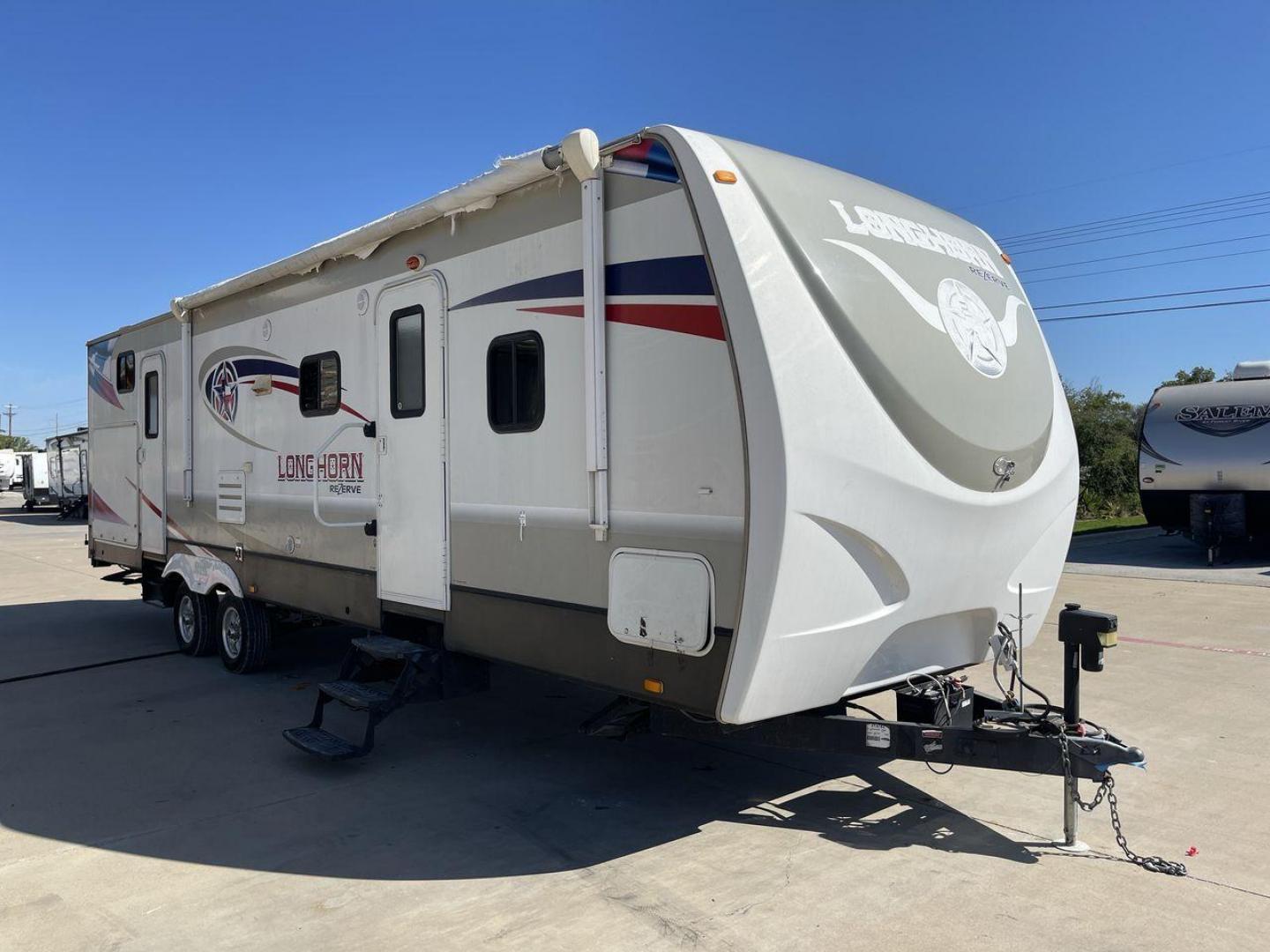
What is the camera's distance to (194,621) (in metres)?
9.21

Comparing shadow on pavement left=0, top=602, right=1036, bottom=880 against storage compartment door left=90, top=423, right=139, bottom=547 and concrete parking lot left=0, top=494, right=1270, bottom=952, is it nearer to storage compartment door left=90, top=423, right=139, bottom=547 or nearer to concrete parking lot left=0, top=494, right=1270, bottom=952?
concrete parking lot left=0, top=494, right=1270, bottom=952

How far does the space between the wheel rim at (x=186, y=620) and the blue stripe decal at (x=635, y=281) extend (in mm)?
5730

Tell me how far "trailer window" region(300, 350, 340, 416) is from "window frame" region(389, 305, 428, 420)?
729 mm

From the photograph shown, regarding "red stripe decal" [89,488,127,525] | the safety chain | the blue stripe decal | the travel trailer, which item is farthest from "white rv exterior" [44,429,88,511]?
the safety chain

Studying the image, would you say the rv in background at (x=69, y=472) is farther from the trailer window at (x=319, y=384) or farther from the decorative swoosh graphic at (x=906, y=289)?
the decorative swoosh graphic at (x=906, y=289)

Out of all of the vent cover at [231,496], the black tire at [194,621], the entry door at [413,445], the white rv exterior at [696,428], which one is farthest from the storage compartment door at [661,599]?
the black tire at [194,621]

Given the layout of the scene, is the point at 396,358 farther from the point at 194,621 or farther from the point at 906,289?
the point at 194,621

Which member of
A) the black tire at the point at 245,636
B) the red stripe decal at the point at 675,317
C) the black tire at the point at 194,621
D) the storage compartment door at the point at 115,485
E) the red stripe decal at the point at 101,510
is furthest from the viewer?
the red stripe decal at the point at 101,510

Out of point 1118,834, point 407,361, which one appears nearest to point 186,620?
point 407,361

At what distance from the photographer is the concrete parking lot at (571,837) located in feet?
12.5

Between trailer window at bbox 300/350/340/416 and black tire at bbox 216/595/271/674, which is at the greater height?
trailer window at bbox 300/350/340/416

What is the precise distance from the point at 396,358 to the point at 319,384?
105 centimetres

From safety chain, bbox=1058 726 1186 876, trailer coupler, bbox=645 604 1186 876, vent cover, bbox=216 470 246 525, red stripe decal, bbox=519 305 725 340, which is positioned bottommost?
safety chain, bbox=1058 726 1186 876

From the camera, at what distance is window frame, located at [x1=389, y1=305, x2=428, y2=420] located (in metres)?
5.72
